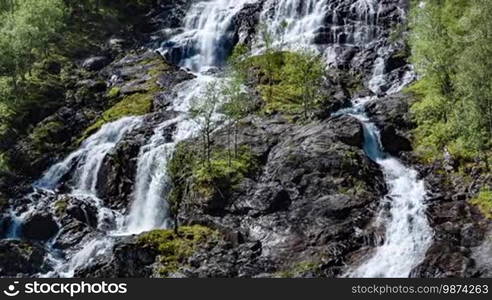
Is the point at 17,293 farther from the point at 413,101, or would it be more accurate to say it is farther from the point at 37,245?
the point at 413,101

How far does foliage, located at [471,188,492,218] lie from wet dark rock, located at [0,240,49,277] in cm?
3646

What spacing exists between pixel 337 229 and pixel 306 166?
913 centimetres

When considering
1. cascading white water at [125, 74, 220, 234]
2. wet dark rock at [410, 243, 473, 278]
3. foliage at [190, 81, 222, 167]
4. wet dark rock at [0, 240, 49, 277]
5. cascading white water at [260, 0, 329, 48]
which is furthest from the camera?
cascading white water at [260, 0, 329, 48]

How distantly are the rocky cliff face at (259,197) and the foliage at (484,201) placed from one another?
2.46 ft

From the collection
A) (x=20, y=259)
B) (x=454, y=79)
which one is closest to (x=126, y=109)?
(x=20, y=259)

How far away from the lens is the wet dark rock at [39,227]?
63.8 meters

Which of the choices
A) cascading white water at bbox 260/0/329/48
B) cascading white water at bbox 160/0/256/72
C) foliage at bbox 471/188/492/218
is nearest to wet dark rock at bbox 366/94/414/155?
foliage at bbox 471/188/492/218

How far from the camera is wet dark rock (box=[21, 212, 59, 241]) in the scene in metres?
63.8

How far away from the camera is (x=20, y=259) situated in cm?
5775

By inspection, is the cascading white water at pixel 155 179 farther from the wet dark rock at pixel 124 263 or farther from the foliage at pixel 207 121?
the wet dark rock at pixel 124 263

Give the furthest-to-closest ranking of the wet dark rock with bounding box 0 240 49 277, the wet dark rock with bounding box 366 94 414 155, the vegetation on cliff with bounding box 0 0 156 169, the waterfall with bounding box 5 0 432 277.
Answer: the vegetation on cliff with bounding box 0 0 156 169 < the wet dark rock with bounding box 366 94 414 155 < the wet dark rock with bounding box 0 240 49 277 < the waterfall with bounding box 5 0 432 277

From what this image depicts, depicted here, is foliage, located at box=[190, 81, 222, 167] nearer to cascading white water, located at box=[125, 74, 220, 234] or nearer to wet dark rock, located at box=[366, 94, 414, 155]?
cascading white water, located at box=[125, 74, 220, 234]

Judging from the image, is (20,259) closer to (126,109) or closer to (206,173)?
(206,173)

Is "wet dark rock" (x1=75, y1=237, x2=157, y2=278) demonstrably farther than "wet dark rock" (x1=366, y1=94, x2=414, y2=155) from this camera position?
No
